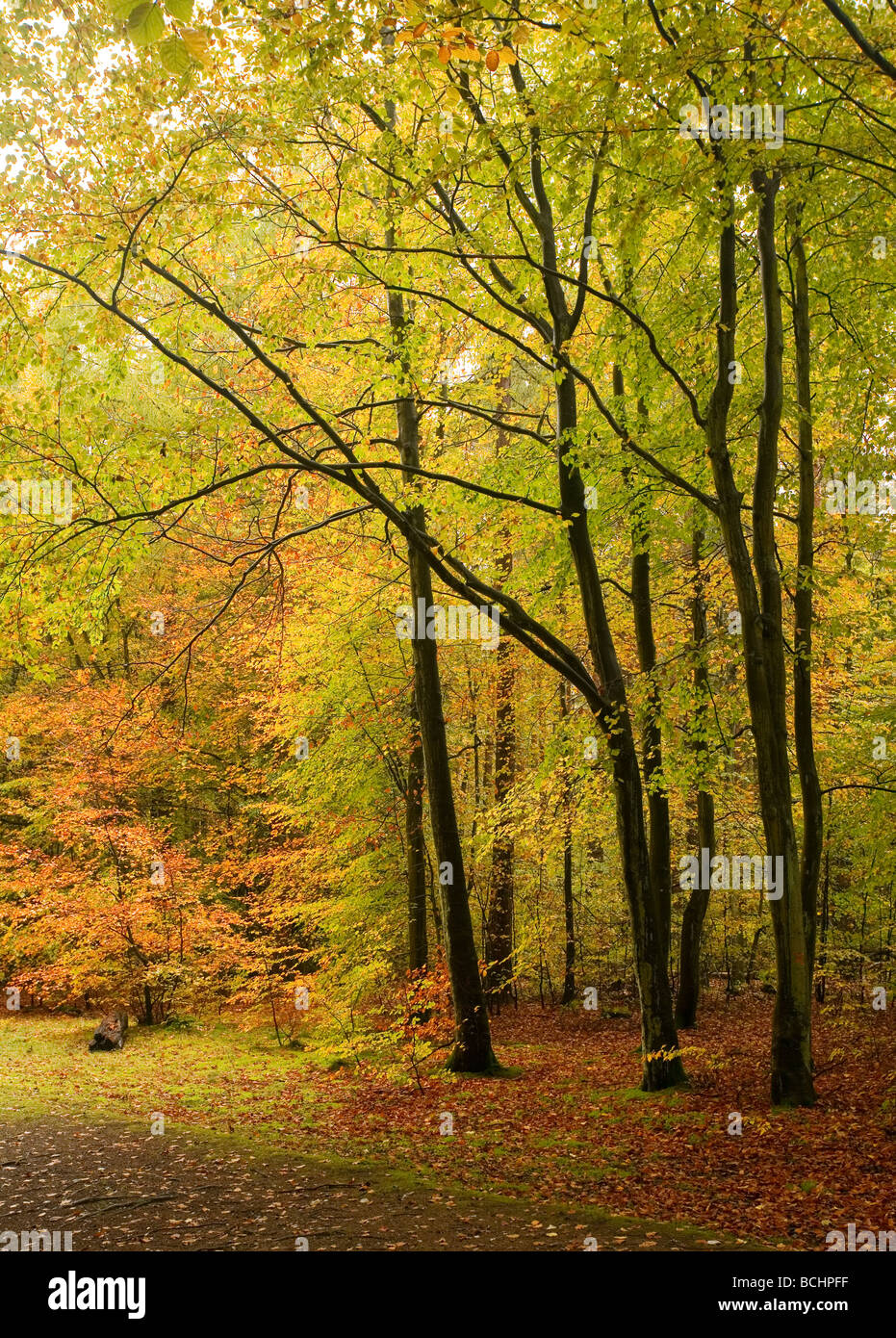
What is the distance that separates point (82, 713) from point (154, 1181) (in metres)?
10.4

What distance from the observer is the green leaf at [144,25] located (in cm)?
182

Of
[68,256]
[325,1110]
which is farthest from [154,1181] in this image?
[68,256]

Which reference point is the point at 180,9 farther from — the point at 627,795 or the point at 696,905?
the point at 696,905

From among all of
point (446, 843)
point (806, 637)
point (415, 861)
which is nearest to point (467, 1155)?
point (446, 843)

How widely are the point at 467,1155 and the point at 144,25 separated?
7.62 m

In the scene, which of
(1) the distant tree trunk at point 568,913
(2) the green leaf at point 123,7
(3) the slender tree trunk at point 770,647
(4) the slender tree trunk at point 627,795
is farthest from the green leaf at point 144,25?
(1) the distant tree trunk at point 568,913

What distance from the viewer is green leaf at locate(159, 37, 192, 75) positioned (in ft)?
7.52

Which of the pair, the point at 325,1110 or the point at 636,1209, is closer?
the point at 636,1209

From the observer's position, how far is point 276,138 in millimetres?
6875

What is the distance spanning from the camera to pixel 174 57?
2357 millimetres

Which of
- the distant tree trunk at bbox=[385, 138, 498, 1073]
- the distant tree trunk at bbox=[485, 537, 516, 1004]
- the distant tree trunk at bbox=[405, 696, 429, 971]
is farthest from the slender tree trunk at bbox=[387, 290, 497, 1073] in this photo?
the distant tree trunk at bbox=[485, 537, 516, 1004]

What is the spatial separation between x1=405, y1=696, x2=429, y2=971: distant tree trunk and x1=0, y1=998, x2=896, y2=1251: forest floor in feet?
5.96

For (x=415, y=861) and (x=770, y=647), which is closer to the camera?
(x=770, y=647)
